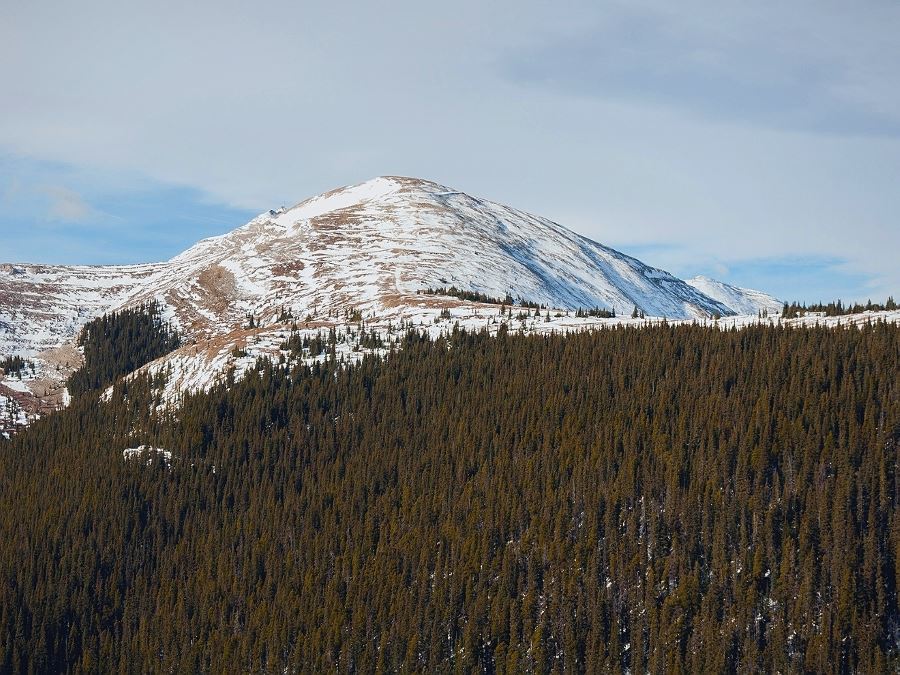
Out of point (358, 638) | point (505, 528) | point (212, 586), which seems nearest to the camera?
point (358, 638)

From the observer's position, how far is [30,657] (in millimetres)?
174625

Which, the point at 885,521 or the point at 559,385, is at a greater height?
the point at 559,385

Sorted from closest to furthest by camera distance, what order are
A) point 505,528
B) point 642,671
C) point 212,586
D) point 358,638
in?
point 642,671 → point 358,638 → point 505,528 → point 212,586

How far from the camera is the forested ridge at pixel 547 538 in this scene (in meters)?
138

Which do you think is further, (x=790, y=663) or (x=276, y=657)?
(x=276, y=657)

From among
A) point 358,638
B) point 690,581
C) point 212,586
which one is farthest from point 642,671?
point 212,586

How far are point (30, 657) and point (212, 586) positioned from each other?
35.9 m

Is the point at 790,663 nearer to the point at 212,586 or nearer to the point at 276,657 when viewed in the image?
the point at 276,657

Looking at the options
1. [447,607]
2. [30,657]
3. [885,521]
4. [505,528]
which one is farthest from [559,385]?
[30,657]

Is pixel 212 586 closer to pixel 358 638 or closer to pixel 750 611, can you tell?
pixel 358 638

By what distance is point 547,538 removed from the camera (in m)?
158

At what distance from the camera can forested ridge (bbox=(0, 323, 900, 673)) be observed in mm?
137750

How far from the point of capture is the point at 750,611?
135 m

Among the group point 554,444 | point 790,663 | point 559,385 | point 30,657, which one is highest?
point 559,385
